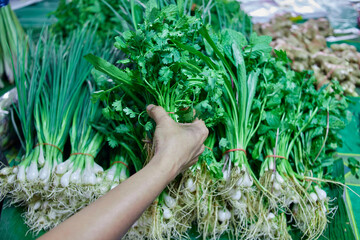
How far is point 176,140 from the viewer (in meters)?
1.08

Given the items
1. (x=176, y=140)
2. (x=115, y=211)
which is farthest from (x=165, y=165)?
(x=115, y=211)

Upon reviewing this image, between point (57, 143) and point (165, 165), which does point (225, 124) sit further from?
point (57, 143)

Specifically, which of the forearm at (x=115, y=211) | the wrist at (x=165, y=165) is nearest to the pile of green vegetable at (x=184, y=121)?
the wrist at (x=165, y=165)

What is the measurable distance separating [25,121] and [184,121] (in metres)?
0.99

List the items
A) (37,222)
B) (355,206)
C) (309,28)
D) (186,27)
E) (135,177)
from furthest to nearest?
1. (309,28)
2. (355,206)
3. (37,222)
4. (186,27)
5. (135,177)

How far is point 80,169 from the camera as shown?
4.89 feet

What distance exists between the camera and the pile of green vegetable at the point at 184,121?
1313mm

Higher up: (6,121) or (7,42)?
(7,42)

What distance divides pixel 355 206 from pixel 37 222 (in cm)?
172

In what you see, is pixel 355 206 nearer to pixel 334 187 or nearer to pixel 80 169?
pixel 334 187

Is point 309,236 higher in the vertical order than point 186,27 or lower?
lower

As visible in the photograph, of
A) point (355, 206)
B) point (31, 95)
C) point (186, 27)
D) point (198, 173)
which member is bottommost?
point (355, 206)

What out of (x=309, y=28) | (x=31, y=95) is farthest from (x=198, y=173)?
(x=309, y=28)

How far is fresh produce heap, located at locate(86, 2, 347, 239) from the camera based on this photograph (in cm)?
129
